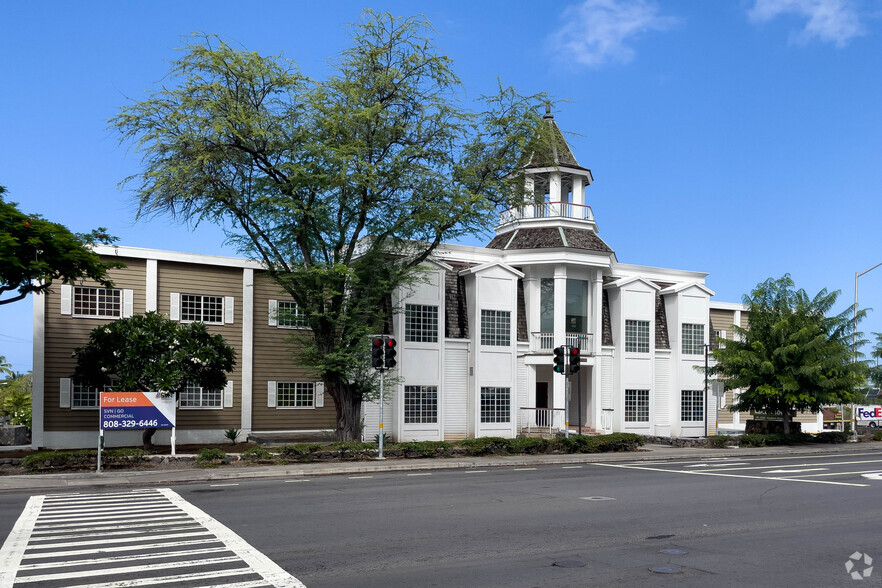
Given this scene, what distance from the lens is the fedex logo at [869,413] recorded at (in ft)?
129

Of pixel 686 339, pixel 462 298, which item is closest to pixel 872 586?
pixel 462 298

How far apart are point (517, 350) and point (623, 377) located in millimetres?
5560

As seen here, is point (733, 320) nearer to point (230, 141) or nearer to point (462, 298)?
point (462, 298)

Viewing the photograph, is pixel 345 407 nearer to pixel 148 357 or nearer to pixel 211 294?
pixel 148 357

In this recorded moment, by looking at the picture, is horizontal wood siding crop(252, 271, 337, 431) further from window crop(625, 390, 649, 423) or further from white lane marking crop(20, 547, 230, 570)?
white lane marking crop(20, 547, 230, 570)

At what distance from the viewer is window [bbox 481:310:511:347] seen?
35.1 metres

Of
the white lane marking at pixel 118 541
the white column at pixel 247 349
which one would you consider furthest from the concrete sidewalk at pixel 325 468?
the white column at pixel 247 349

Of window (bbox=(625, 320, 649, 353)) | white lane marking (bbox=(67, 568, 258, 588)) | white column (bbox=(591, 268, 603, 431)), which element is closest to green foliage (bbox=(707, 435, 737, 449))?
white column (bbox=(591, 268, 603, 431))

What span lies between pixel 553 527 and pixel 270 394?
2290 cm

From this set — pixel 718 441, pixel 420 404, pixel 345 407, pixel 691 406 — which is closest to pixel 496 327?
pixel 420 404

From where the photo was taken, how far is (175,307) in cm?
3148

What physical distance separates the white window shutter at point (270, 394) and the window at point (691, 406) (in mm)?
20336

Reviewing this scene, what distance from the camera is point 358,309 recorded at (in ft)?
92.7

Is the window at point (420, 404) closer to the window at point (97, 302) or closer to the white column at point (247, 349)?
the white column at point (247, 349)
